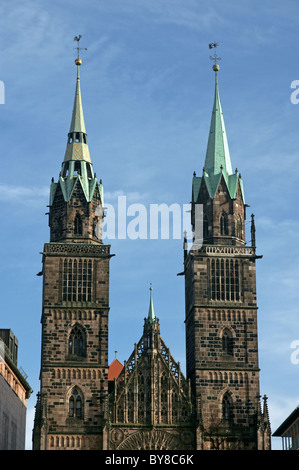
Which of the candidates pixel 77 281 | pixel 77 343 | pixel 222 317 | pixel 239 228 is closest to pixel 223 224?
pixel 239 228

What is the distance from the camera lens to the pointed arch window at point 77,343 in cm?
8594

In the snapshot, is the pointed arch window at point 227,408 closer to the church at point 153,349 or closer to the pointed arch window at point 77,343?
the church at point 153,349

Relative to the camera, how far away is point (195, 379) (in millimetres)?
85938

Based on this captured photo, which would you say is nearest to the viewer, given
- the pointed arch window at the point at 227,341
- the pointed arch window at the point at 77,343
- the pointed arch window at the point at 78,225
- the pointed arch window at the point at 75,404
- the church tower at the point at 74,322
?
the church tower at the point at 74,322

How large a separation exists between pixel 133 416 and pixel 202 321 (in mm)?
9016

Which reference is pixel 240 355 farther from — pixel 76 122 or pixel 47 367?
pixel 76 122

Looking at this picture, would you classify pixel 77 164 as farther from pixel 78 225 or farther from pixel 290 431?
pixel 290 431

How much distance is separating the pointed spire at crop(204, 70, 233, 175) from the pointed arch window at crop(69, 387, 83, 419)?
21223 mm

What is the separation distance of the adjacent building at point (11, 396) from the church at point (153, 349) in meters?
3.57

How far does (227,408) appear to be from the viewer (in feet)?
281

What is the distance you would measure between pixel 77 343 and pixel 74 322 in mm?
1611

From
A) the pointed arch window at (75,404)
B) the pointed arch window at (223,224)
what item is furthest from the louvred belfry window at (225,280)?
the pointed arch window at (75,404)

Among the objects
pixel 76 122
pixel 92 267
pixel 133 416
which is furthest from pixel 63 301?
pixel 76 122

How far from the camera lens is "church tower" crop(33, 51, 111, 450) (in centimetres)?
8362
